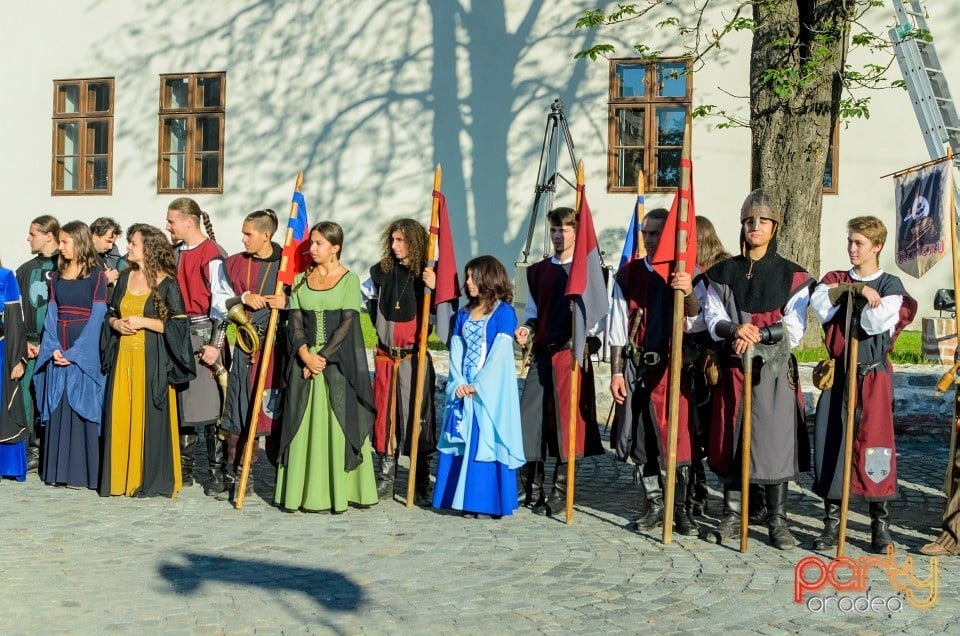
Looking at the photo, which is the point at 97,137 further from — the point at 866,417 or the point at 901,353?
the point at 866,417

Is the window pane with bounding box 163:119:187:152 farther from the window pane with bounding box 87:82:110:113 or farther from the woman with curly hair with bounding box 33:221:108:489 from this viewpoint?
the woman with curly hair with bounding box 33:221:108:489

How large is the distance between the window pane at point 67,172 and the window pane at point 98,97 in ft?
2.91

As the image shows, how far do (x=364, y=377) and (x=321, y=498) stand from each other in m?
0.76

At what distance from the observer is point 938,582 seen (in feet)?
18.1

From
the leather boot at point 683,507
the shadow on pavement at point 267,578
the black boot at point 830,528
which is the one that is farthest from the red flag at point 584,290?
the shadow on pavement at point 267,578

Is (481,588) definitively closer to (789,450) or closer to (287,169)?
(789,450)

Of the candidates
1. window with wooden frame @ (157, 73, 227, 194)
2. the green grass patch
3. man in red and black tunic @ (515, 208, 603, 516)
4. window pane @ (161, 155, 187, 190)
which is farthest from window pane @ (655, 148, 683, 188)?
man in red and black tunic @ (515, 208, 603, 516)

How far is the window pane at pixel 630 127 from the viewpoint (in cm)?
1623

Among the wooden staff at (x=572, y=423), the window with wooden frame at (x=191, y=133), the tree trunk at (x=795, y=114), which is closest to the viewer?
the wooden staff at (x=572, y=423)

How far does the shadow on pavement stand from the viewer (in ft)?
17.1

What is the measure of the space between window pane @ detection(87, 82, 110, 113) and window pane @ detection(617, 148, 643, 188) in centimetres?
799

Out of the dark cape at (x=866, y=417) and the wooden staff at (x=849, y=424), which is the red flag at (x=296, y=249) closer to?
the dark cape at (x=866, y=417)

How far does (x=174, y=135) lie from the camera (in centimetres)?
1816

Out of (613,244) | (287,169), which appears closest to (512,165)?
(613,244)
